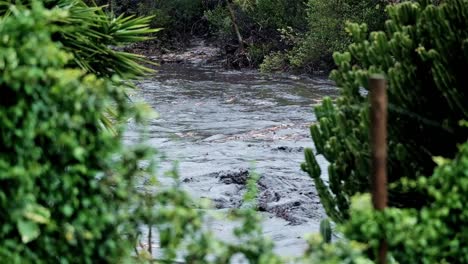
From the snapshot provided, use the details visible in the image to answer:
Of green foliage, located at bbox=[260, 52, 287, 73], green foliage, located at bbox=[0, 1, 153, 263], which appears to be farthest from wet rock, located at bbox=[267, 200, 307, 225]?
green foliage, located at bbox=[260, 52, 287, 73]

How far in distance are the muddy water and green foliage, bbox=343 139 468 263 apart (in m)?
4.12

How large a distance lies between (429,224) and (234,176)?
7.85 m

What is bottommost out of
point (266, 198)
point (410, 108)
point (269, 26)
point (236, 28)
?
point (236, 28)

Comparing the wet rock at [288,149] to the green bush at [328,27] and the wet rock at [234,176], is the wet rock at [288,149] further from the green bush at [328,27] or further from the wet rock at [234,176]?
the green bush at [328,27]

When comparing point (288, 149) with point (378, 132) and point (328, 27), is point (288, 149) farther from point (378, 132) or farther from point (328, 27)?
point (328, 27)

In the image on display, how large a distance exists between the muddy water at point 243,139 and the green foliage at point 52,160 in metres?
4.57

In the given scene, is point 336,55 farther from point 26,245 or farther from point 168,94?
point 168,94

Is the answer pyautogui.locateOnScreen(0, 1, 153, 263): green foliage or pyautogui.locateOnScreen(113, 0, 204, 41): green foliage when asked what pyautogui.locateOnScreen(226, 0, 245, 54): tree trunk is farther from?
pyautogui.locateOnScreen(0, 1, 153, 263): green foliage

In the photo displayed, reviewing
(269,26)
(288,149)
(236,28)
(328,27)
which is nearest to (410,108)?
(288,149)

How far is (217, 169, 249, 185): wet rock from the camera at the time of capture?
431 inches

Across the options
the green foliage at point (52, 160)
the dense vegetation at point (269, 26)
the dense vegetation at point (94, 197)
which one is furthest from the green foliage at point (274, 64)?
the green foliage at point (52, 160)

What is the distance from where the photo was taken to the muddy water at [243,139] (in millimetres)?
9227

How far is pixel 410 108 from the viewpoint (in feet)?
16.0

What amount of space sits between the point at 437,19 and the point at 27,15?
109 inches
